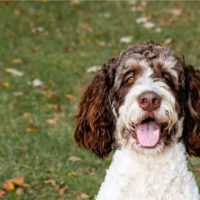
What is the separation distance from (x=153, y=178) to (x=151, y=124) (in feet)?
1.41

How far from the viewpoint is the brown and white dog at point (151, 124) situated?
307cm

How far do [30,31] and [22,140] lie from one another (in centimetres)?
480

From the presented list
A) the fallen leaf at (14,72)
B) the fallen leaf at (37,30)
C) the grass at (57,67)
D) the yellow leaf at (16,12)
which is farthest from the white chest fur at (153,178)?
the yellow leaf at (16,12)

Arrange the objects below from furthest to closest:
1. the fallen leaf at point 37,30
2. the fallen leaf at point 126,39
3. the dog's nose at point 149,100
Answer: the fallen leaf at point 37,30 < the fallen leaf at point 126,39 < the dog's nose at point 149,100

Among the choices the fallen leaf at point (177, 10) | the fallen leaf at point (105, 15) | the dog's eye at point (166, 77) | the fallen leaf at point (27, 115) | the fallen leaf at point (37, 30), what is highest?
the fallen leaf at point (177, 10)

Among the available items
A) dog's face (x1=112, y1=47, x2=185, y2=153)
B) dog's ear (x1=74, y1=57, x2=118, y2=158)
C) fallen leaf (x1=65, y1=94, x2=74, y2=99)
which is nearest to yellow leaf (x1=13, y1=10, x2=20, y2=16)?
fallen leaf (x1=65, y1=94, x2=74, y2=99)

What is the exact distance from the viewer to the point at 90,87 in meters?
3.72

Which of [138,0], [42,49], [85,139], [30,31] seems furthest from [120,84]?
[138,0]

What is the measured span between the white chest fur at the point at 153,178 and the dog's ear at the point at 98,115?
347 millimetres

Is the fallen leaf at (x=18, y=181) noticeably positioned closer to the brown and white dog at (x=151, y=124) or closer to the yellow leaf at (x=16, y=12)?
the brown and white dog at (x=151, y=124)

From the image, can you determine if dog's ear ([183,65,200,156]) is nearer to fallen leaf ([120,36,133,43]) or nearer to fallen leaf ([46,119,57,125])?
fallen leaf ([46,119,57,125])

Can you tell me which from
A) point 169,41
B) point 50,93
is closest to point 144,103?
point 50,93

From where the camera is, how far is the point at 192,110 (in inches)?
133

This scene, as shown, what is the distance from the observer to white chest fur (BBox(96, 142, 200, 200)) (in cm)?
325
